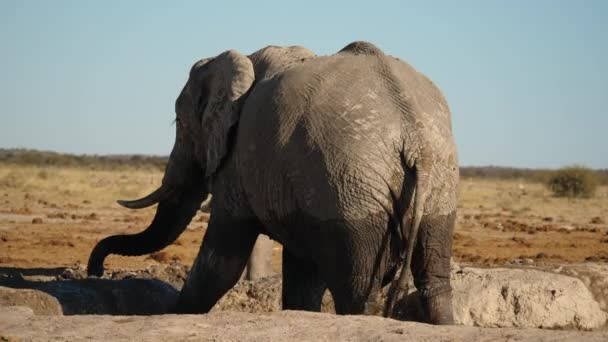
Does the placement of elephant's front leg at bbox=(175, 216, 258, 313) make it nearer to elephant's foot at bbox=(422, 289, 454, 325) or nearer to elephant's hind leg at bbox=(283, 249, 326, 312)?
elephant's hind leg at bbox=(283, 249, 326, 312)

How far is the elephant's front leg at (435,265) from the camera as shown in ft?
22.5

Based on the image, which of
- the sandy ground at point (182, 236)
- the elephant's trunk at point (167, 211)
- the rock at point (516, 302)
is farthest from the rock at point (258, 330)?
the sandy ground at point (182, 236)

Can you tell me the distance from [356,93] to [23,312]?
2.36 meters

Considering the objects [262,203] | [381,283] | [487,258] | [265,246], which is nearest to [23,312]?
[262,203]

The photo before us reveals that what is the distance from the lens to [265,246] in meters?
11.4

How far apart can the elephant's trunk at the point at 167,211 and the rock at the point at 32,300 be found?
1321 millimetres

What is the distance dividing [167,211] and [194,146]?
2.25 feet

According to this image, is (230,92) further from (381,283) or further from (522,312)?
(522,312)

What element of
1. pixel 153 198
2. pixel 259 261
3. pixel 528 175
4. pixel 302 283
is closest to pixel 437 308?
pixel 302 283

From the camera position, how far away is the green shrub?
42.7m

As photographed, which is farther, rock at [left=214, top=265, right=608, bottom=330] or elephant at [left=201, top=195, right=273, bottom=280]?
elephant at [left=201, top=195, right=273, bottom=280]

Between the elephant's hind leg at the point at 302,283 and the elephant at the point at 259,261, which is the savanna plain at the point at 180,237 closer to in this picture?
the elephant at the point at 259,261

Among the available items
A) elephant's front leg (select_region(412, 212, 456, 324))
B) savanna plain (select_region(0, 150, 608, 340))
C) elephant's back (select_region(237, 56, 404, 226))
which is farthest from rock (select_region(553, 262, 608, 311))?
elephant's back (select_region(237, 56, 404, 226))

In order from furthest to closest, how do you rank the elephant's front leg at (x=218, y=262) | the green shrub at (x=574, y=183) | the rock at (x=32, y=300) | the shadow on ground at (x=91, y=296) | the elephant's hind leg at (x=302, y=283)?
1. the green shrub at (x=574, y=183)
2. the elephant's hind leg at (x=302, y=283)
3. the elephant's front leg at (x=218, y=262)
4. the shadow on ground at (x=91, y=296)
5. the rock at (x=32, y=300)
